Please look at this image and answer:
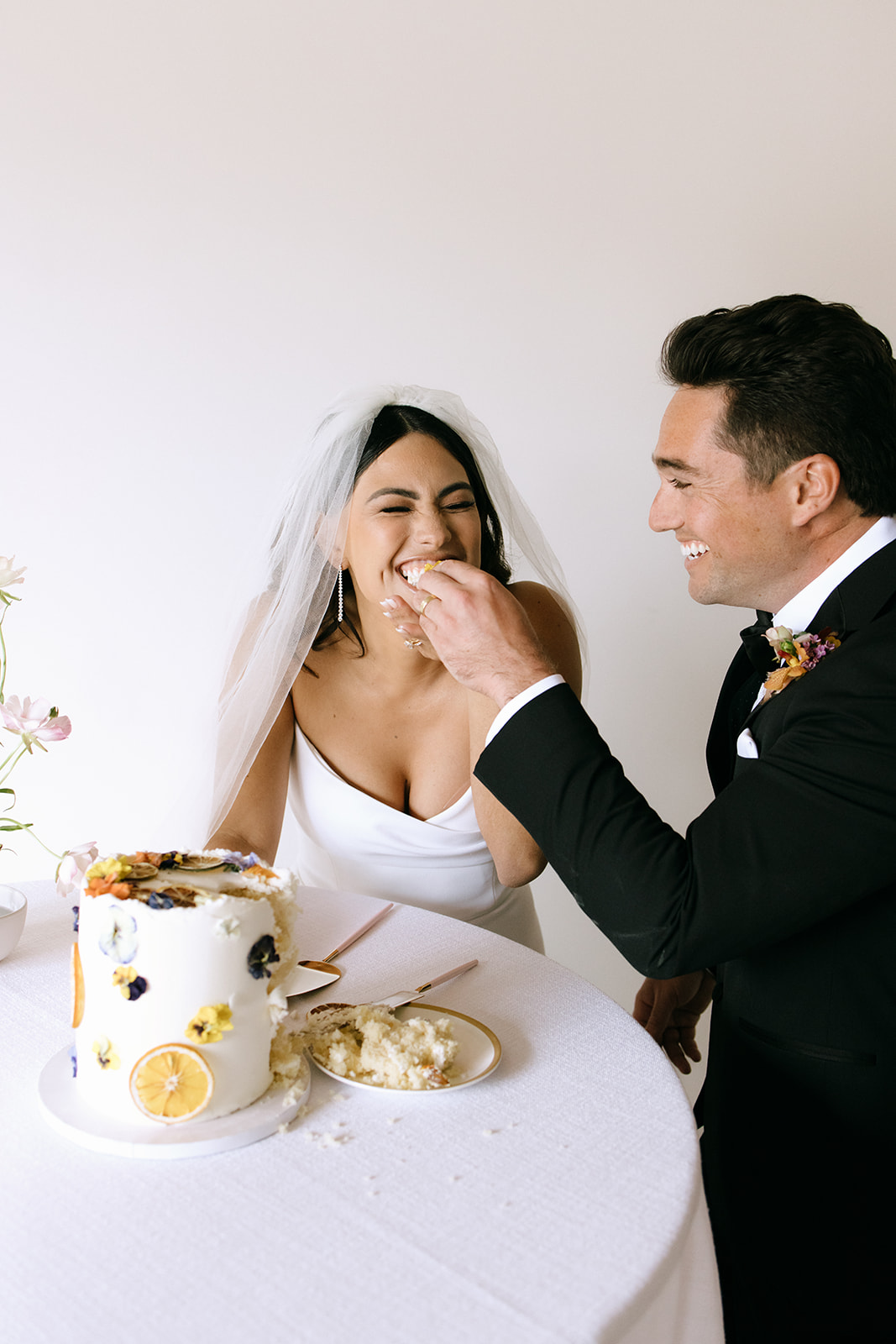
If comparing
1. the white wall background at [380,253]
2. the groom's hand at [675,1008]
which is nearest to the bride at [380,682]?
the groom's hand at [675,1008]

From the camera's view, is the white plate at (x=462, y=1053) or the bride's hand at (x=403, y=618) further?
the bride's hand at (x=403, y=618)

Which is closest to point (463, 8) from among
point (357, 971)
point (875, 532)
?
point (875, 532)

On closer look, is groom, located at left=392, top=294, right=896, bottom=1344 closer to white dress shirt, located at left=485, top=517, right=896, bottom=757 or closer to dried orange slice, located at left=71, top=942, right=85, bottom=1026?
white dress shirt, located at left=485, top=517, right=896, bottom=757

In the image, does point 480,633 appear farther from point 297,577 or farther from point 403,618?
point 297,577

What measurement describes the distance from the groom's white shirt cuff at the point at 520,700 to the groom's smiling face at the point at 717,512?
1.44 feet

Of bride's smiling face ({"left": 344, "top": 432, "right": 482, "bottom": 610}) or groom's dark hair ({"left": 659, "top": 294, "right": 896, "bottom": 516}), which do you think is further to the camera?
bride's smiling face ({"left": 344, "top": 432, "right": 482, "bottom": 610})

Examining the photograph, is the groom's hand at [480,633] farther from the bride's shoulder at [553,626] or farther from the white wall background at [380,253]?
the white wall background at [380,253]

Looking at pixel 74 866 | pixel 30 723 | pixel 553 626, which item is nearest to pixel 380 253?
pixel 553 626

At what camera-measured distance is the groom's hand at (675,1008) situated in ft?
6.33

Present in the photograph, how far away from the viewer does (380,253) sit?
2.53 m

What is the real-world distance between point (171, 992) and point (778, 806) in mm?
722

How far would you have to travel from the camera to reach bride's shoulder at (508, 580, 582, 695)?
2.07 meters

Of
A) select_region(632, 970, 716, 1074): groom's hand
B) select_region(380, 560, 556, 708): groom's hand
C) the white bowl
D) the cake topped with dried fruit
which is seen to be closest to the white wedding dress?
select_region(632, 970, 716, 1074): groom's hand

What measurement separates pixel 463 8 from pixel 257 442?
116 cm
